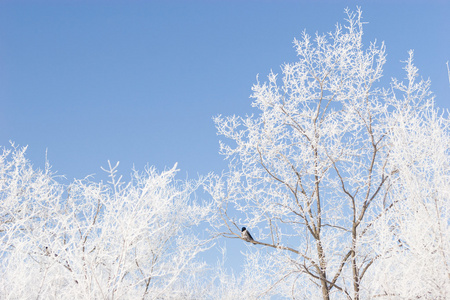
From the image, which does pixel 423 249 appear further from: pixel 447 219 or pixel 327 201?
pixel 327 201

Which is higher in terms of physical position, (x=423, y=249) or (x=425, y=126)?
(x=425, y=126)

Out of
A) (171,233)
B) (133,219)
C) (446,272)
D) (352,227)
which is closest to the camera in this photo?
(133,219)

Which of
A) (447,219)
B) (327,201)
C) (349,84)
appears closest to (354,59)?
(349,84)

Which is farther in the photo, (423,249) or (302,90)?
(302,90)

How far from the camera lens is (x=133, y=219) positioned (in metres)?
4.94

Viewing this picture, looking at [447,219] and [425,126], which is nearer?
[447,219]

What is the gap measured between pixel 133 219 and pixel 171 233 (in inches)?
323

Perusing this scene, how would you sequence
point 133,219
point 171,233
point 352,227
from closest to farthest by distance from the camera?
1. point 133,219
2. point 352,227
3. point 171,233

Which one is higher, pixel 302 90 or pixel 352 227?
pixel 302 90

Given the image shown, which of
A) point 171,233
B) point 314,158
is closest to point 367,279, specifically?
point 314,158

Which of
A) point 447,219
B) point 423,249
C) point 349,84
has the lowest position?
point 423,249

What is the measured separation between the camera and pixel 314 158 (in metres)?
9.53

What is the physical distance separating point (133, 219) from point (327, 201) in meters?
5.64

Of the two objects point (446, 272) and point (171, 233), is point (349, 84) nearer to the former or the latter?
point (446, 272)
